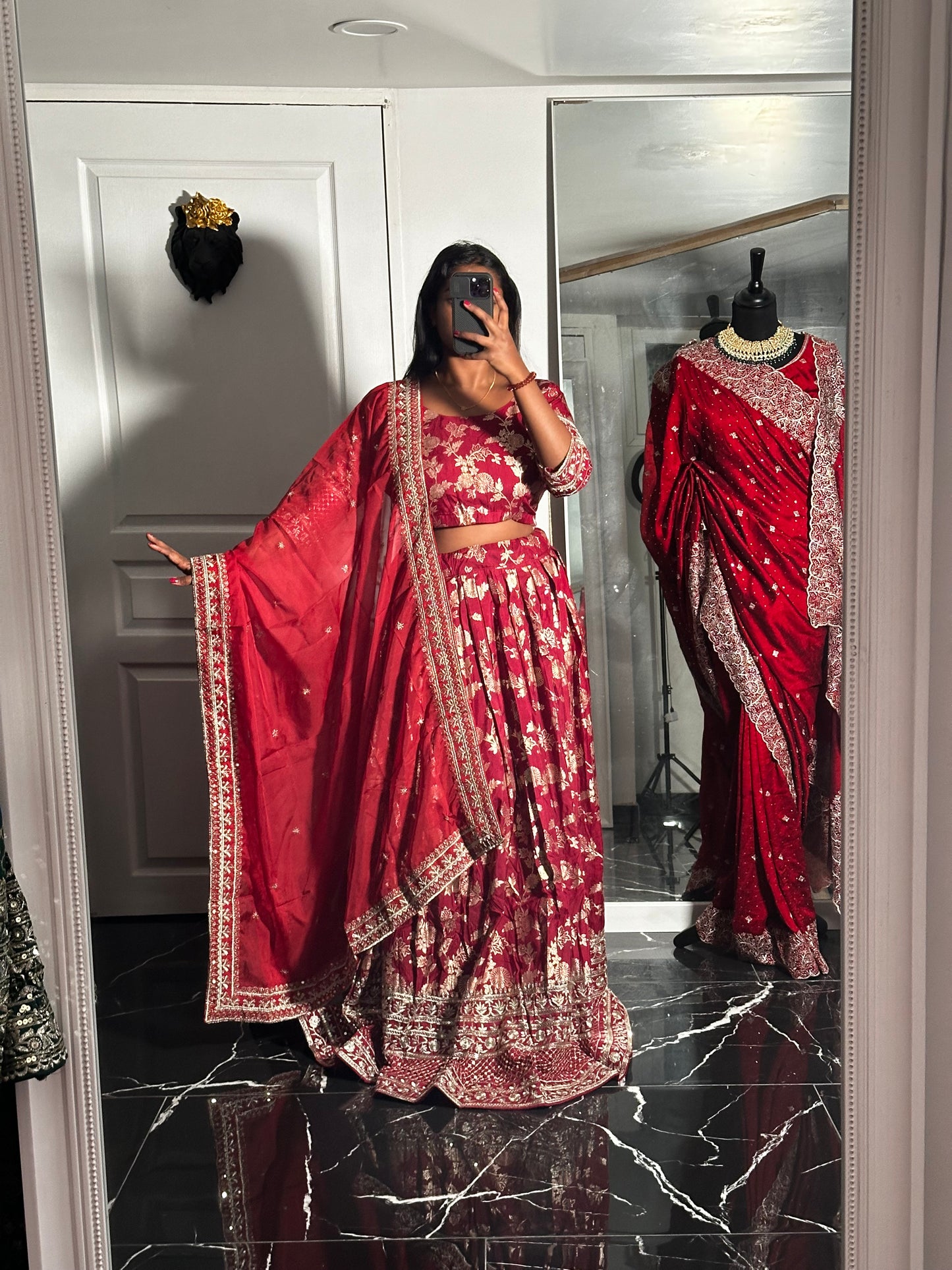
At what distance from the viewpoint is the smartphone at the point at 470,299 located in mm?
1572

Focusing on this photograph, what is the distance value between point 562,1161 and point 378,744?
643mm

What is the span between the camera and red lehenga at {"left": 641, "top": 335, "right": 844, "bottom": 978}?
1.93 m

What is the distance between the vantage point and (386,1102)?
1.64 meters

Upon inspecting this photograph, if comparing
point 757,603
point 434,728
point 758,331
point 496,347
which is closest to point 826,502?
point 757,603

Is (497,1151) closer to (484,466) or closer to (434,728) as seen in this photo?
(434,728)

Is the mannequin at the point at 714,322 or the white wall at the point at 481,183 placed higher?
the white wall at the point at 481,183

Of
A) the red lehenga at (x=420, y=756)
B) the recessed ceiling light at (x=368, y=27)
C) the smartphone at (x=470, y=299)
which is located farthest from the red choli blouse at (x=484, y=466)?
the recessed ceiling light at (x=368, y=27)

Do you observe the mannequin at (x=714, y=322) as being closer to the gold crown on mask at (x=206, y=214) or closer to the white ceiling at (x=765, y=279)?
the white ceiling at (x=765, y=279)

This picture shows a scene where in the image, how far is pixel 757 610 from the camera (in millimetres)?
1961

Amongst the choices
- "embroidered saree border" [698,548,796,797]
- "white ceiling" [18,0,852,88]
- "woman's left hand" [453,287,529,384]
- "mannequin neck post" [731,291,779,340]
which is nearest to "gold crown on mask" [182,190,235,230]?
"white ceiling" [18,0,852,88]

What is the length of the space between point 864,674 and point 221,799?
104cm

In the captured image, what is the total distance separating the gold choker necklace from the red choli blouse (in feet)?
1.36

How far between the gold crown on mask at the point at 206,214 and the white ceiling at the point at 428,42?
20 centimetres

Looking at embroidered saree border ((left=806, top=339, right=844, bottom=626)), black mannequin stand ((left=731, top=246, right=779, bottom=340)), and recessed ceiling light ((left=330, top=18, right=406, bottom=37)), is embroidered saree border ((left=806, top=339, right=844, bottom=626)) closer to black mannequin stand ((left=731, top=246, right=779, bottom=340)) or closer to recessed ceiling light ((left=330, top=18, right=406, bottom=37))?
black mannequin stand ((left=731, top=246, right=779, bottom=340))
